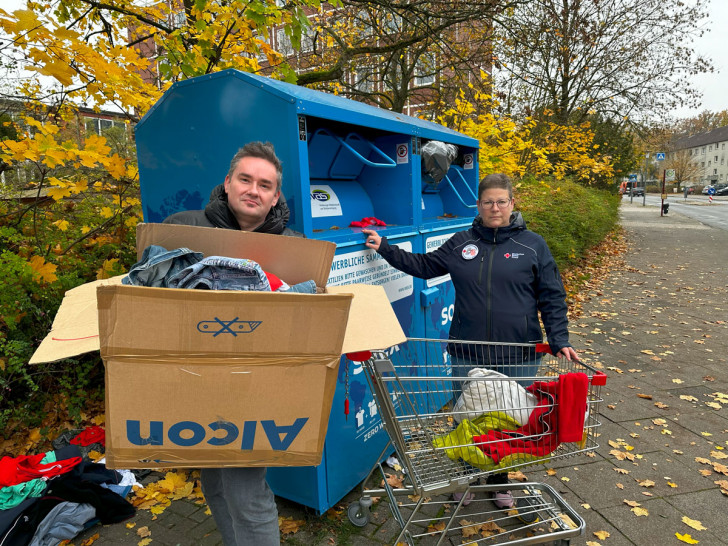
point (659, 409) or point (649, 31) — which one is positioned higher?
→ point (649, 31)

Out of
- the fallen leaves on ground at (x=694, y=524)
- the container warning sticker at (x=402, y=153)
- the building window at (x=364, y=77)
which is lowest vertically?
the fallen leaves on ground at (x=694, y=524)

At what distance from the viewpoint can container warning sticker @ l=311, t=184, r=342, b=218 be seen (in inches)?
116

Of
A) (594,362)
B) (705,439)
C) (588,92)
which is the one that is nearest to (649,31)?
(588,92)

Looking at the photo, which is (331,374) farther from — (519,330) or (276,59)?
(276,59)

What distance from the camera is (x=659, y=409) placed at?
4.12 m

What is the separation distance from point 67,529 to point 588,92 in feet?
61.1

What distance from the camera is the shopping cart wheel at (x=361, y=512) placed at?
8.57 feet

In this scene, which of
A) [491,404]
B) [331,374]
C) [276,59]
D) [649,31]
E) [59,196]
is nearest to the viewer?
[331,374]

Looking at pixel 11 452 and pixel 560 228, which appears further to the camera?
pixel 560 228

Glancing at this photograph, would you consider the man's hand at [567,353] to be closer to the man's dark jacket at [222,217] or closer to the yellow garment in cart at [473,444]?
the yellow garment in cart at [473,444]

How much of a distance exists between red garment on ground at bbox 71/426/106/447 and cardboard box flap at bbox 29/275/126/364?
2.28 m

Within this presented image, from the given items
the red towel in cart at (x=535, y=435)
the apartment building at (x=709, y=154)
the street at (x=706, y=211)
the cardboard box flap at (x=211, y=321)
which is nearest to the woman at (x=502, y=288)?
the red towel in cart at (x=535, y=435)

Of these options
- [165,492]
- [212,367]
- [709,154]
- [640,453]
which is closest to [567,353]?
[640,453]

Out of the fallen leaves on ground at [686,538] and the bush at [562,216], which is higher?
the bush at [562,216]
